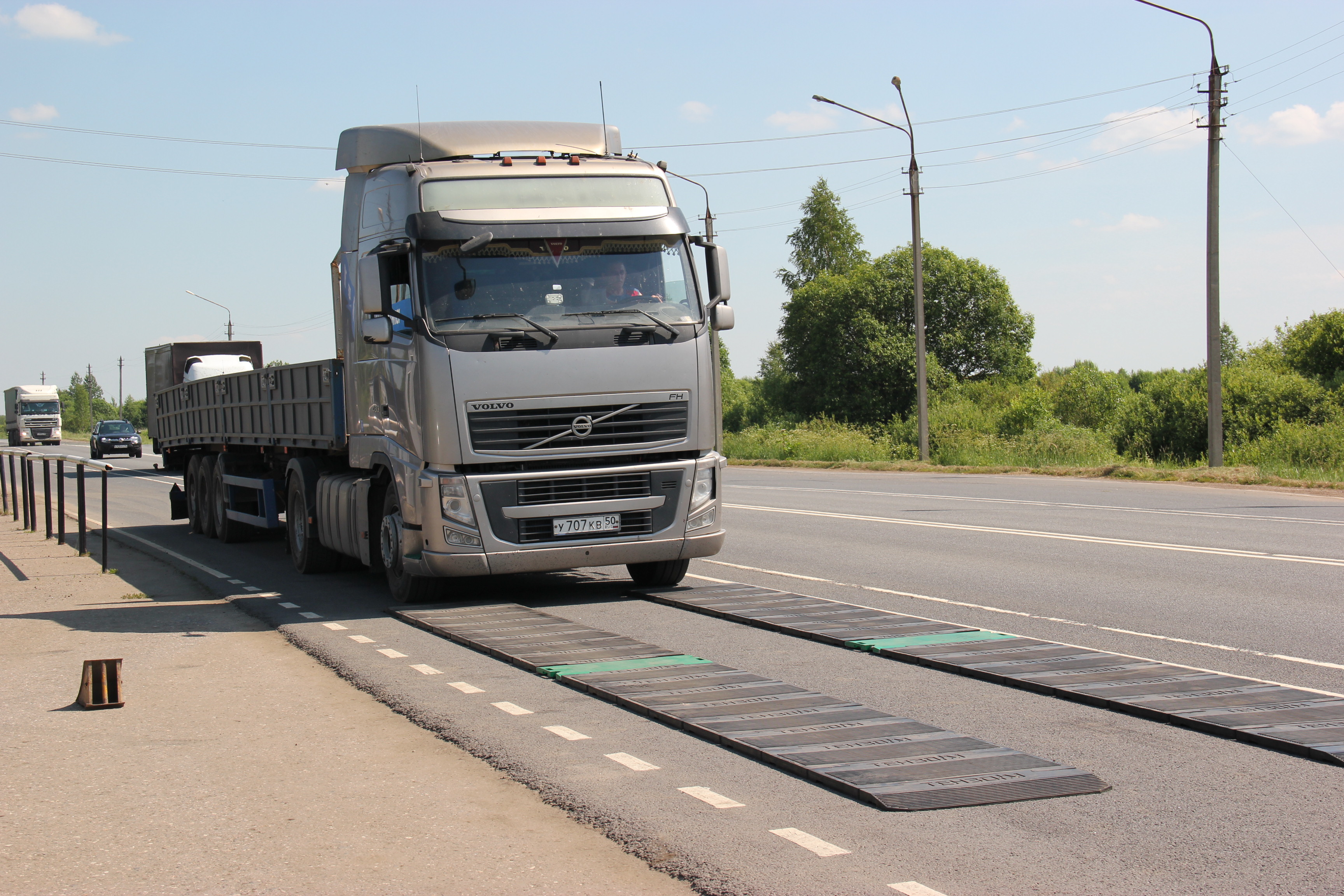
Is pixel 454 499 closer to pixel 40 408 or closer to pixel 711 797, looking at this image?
pixel 711 797

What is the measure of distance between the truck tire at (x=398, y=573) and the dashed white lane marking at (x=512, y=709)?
375 centimetres

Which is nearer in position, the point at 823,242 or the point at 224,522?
the point at 224,522

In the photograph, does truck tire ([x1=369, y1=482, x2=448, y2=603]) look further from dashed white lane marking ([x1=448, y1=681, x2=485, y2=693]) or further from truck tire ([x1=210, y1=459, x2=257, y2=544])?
truck tire ([x1=210, y1=459, x2=257, y2=544])

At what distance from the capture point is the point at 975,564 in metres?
12.4

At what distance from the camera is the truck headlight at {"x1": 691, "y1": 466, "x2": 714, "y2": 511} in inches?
419

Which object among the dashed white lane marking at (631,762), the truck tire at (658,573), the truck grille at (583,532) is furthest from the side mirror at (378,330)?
the dashed white lane marking at (631,762)

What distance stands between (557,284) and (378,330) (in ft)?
5.15

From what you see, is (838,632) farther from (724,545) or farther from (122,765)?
(724,545)

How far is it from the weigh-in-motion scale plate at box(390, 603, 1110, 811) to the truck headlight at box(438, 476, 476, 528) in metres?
1.12

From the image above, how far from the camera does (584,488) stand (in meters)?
10.3

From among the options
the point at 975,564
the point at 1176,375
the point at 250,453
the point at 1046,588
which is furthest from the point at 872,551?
the point at 1176,375

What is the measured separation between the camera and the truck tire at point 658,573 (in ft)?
37.1

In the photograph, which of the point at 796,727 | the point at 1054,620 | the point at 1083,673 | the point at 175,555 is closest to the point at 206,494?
the point at 175,555

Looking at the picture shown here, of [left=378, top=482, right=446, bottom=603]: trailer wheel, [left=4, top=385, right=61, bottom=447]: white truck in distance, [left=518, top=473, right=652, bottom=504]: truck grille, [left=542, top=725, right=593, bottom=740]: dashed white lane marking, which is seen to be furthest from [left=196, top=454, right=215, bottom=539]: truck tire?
A: [left=4, top=385, right=61, bottom=447]: white truck in distance
